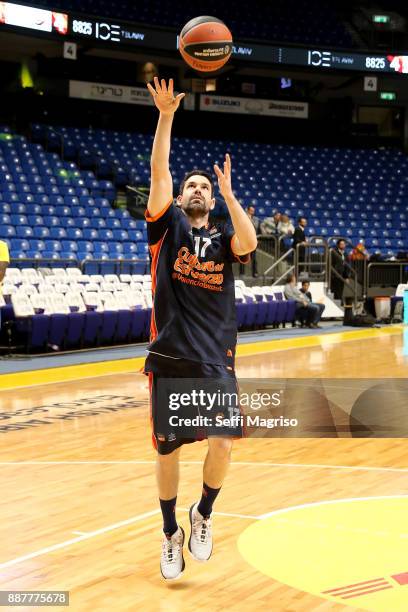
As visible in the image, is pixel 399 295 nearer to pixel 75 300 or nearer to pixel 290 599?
pixel 75 300

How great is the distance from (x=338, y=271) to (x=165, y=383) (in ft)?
60.4

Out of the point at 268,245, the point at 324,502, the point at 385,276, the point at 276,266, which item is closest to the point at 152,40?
the point at 268,245

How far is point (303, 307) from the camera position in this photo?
1945 centimetres

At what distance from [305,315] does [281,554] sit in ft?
49.8

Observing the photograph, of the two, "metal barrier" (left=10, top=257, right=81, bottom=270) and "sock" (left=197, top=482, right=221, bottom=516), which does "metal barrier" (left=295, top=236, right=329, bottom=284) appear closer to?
"metal barrier" (left=10, top=257, right=81, bottom=270)

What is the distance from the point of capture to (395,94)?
31750 mm

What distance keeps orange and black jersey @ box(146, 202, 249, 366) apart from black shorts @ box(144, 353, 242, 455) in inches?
1.5

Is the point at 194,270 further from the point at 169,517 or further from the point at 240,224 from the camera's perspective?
the point at 169,517

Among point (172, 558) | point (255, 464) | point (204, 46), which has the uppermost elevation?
point (204, 46)

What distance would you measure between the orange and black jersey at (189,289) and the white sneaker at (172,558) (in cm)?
85

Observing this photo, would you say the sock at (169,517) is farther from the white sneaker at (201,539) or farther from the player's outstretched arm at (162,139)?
the player's outstretched arm at (162,139)

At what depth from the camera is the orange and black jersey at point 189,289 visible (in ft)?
13.5

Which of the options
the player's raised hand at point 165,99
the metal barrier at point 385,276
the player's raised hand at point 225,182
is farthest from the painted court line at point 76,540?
the metal barrier at point 385,276

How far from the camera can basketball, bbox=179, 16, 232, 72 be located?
513 centimetres
